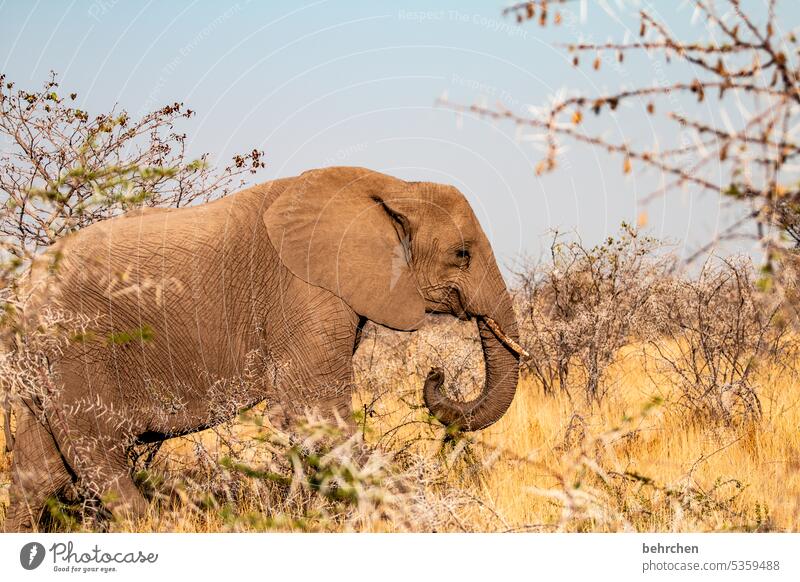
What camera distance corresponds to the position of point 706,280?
9016mm

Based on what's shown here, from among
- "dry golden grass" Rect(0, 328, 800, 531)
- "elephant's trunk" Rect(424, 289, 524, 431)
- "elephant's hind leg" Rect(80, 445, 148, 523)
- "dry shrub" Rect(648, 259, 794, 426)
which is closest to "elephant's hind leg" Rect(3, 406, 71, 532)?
"elephant's hind leg" Rect(80, 445, 148, 523)

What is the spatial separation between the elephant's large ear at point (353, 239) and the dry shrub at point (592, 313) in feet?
11.1

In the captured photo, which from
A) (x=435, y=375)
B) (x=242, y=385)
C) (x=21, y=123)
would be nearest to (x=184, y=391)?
(x=242, y=385)

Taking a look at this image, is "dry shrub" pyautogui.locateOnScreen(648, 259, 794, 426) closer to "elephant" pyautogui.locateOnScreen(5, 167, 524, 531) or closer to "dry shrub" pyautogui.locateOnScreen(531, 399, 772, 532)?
"dry shrub" pyautogui.locateOnScreen(531, 399, 772, 532)

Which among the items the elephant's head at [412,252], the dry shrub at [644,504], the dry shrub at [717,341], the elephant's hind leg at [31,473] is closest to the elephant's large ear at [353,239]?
the elephant's head at [412,252]

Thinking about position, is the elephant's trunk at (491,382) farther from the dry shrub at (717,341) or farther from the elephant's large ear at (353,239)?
the dry shrub at (717,341)

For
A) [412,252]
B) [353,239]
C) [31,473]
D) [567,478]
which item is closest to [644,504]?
[567,478]

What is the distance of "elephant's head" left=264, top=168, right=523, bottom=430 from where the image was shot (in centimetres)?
698

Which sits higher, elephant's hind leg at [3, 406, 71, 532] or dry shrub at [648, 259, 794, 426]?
dry shrub at [648, 259, 794, 426]

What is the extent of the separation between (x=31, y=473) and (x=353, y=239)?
280 centimetres

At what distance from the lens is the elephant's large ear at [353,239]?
22.7 ft

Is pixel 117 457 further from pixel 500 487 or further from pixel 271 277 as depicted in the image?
pixel 500 487

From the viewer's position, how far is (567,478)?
5.36 metres

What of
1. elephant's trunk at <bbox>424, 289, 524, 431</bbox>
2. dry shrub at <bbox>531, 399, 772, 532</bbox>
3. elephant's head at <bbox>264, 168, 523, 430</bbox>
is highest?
elephant's head at <bbox>264, 168, 523, 430</bbox>
